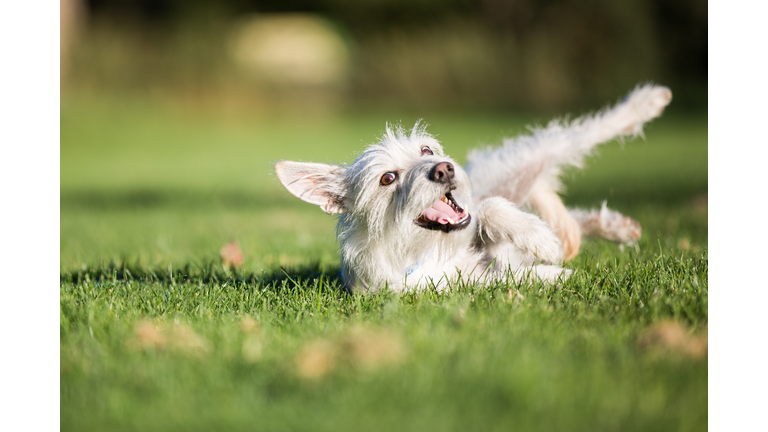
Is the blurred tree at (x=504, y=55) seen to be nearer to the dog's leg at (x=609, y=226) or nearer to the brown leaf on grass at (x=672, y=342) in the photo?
the dog's leg at (x=609, y=226)

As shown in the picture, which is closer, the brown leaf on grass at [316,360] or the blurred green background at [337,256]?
the blurred green background at [337,256]

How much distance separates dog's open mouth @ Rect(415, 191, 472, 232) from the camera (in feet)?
11.0

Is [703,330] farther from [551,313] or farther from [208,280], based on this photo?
[208,280]

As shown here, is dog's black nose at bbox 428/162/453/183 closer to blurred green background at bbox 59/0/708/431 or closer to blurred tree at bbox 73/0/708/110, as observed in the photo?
blurred green background at bbox 59/0/708/431

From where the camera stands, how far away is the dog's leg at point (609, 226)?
4488 millimetres

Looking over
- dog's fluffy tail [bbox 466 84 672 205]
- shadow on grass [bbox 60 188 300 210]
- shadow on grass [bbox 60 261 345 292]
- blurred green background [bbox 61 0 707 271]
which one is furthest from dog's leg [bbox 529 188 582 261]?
blurred green background [bbox 61 0 707 271]

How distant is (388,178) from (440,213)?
0.34m

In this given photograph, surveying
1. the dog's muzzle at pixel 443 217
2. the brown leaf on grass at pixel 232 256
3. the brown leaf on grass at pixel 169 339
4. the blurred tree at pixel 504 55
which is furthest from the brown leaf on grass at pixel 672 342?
the blurred tree at pixel 504 55

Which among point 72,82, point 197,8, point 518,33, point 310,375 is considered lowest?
point 310,375

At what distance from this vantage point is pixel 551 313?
9.48 feet

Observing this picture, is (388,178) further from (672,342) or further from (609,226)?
(609,226)

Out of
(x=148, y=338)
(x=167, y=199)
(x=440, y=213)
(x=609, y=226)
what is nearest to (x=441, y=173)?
(x=440, y=213)
